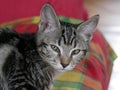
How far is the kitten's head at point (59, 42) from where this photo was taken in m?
1.31

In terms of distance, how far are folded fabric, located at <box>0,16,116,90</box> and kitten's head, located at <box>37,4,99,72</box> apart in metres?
0.14

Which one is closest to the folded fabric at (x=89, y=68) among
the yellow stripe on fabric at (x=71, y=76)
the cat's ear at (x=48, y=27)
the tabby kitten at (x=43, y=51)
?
the yellow stripe on fabric at (x=71, y=76)

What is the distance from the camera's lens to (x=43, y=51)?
4.37ft

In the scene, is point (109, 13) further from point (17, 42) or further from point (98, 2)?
point (17, 42)

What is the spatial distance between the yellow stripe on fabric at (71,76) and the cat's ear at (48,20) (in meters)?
0.28

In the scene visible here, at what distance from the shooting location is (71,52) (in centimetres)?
133

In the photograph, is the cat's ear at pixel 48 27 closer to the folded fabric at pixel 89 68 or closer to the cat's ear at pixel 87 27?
the cat's ear at pixel 87 27

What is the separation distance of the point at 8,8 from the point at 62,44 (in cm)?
65

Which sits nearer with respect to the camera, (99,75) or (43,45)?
(43,45)

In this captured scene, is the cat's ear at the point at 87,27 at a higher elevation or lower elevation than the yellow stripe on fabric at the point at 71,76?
higher

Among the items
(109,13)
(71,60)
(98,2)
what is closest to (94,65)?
(71,60)

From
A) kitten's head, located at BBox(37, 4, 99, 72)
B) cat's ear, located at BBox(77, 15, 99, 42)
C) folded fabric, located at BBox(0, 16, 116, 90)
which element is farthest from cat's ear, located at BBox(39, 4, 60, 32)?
folded fabric, located at BBox(0, 16, 116, 90)

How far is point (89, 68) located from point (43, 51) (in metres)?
0.35

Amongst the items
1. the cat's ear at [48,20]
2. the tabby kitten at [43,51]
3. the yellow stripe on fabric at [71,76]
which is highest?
the cat's ear at [48,20]
